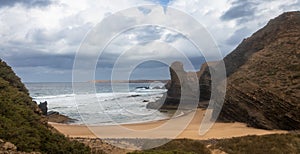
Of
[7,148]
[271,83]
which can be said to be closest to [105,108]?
[271,83]

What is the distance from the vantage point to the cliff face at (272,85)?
26.5 m

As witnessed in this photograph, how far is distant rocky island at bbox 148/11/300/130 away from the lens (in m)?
26.6

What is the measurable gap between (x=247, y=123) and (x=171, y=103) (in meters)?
31.1

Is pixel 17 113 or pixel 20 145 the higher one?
pixel 17 113

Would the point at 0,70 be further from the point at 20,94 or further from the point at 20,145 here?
the point at 20,145

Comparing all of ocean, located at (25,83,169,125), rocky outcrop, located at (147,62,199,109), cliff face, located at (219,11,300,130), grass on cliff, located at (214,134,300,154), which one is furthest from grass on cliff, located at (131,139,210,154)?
rocky outcrop, located at (147,62,199,109)

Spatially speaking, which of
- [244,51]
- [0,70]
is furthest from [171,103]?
[0,70]

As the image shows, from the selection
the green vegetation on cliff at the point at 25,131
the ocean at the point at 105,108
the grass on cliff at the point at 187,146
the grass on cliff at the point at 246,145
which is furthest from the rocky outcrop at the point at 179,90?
the green vegetation on cliff at the point at 25,131

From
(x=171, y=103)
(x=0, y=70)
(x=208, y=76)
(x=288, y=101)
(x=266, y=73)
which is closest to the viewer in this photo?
A: (x=0, y=70)

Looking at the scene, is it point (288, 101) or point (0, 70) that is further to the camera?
point (288, 101)

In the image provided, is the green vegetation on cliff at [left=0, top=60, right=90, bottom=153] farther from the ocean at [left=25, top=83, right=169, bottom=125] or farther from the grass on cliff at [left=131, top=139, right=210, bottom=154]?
the ocean at [left=25, top=83, right=169, bottom=125]

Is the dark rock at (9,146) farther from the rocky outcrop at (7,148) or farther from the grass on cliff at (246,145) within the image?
the grass on cliff at (246,145)

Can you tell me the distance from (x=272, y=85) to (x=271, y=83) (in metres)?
0.35

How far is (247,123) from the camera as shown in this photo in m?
30.0
